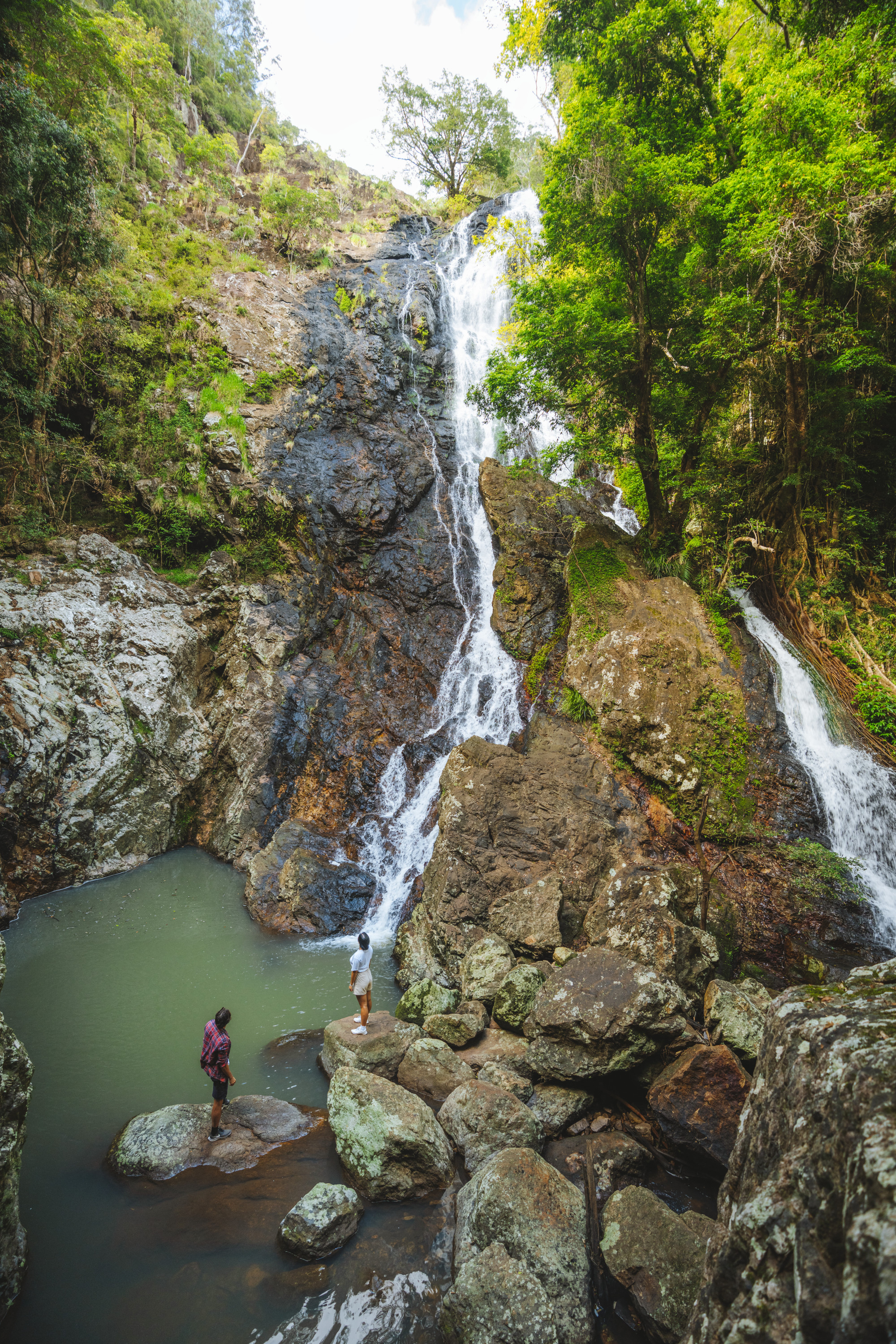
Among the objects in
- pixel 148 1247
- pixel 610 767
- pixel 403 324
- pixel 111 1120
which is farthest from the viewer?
pixel 403 324

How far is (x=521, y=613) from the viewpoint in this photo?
1366 centimetres

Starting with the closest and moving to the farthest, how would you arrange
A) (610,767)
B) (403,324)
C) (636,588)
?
(610,767) < (636,588) < (403,324)

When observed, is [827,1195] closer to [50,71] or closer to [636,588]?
[636,588]

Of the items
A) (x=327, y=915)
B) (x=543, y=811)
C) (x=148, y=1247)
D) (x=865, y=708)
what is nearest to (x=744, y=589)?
(x=865, y=708)

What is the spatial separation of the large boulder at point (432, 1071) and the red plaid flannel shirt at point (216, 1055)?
5.97 feet

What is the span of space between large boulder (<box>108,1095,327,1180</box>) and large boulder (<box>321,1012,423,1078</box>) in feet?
1.90

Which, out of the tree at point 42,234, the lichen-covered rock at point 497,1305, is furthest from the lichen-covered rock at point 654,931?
the tree at point 42,234

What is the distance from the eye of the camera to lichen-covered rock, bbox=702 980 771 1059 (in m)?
5.32

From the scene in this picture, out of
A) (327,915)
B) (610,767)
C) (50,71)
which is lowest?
(327,915)

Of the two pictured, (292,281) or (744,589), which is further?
(292,281)

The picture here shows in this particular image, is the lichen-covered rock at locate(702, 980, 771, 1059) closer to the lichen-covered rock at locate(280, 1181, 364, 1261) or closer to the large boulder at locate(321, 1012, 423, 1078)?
the large boulder at locate(321, 1012, 423, 1078)

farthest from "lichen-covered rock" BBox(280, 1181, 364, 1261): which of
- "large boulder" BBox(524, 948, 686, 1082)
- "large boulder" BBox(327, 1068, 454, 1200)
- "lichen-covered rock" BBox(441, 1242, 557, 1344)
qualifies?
"large boulder" BBox(524, 948, 686, 1082)

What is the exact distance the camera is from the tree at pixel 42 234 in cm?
984

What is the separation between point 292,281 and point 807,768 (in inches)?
932
